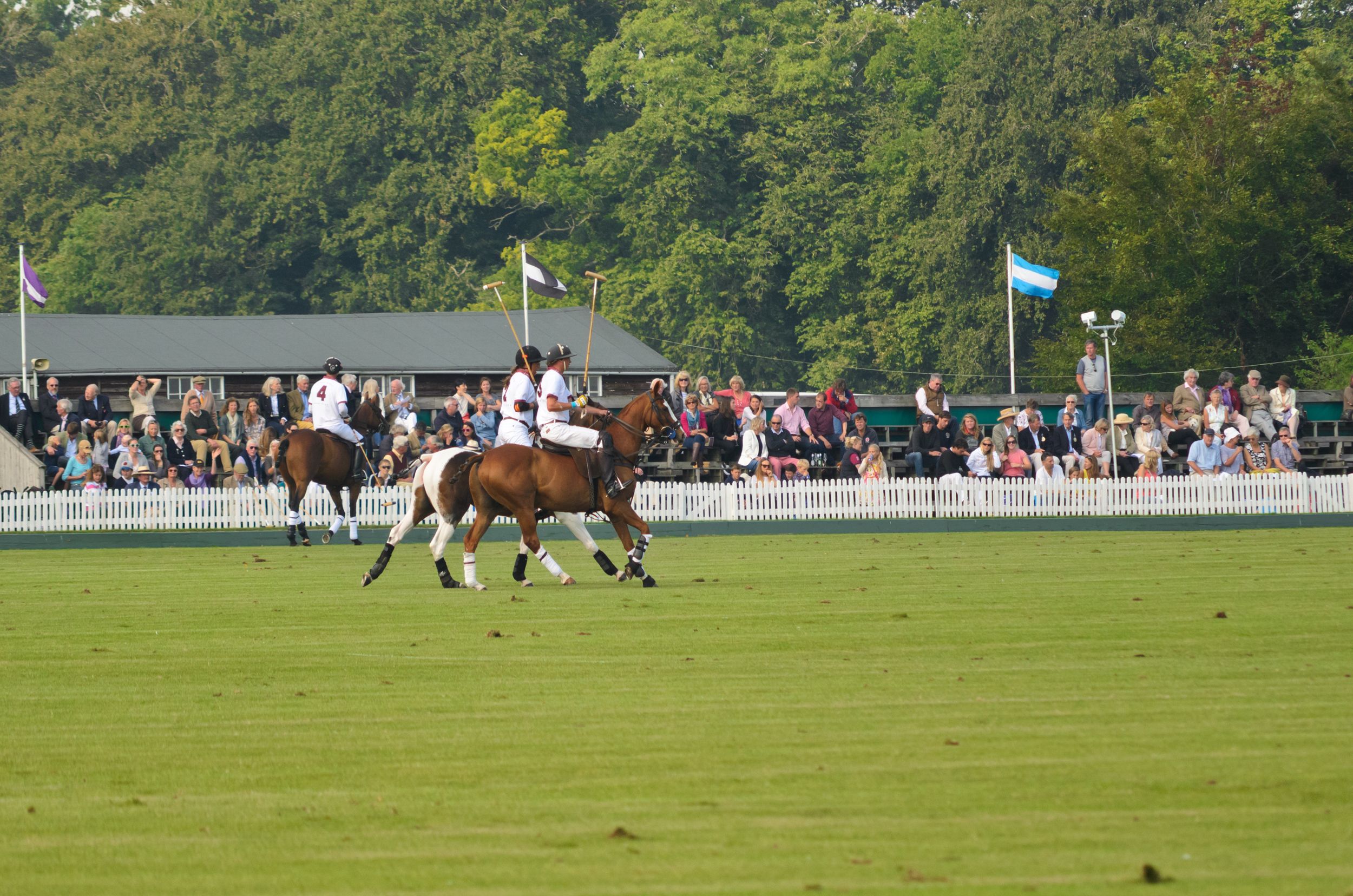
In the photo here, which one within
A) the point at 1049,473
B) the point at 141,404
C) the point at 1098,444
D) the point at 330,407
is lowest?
the point at 1049,473

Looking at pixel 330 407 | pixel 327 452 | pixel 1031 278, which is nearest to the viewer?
pixel 327 452

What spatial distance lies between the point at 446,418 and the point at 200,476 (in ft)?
12.3

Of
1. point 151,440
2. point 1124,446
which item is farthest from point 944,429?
point 151,440

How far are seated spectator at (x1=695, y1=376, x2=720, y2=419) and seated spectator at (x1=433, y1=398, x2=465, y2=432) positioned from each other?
3783mm

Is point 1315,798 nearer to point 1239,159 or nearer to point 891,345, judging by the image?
point 1239,159

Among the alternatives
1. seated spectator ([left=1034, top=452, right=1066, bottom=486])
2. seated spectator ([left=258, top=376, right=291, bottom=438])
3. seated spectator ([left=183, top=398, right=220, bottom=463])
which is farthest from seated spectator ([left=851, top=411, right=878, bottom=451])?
seated spectator ([left=183, top=398, right=220, bottom=463])

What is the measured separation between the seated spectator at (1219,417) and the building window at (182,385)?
24.7 m

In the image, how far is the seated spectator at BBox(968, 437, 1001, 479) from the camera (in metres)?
28.1

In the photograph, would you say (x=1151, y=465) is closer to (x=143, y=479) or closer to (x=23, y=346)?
Answer: (x=143, y=479)

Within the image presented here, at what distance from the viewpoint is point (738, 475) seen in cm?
2805

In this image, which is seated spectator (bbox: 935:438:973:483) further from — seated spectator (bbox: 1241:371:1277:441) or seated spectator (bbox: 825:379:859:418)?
seated spectator (bbox: 1241:371:1277:441)

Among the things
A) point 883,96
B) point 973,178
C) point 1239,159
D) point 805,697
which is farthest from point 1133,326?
point 805,697

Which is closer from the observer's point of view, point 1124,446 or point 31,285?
point 1124,446

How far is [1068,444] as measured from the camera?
95.6 feet
